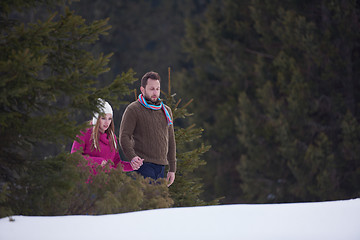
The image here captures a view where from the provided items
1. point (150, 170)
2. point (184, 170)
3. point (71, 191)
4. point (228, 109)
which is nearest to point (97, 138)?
point (150, 170)

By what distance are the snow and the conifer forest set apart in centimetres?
43

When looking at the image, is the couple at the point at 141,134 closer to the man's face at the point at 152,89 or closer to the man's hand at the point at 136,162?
the man's face at the point at 152,89

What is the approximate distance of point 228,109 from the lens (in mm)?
19859

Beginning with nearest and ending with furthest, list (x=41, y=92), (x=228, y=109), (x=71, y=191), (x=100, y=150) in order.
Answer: (x=41, y=92) < (x=71, y=191) < (x=100, y=150) < (x=228, y=109)

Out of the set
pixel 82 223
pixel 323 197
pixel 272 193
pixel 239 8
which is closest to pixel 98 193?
pixel 82 223

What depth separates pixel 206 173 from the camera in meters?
20.0

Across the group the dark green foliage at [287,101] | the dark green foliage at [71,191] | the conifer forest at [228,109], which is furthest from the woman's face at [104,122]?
the dark green foliage at [287,101]

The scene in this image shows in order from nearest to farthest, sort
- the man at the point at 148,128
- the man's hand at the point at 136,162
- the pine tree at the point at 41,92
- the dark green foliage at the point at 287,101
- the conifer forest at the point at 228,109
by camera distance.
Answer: the pine tree at the point at 41,92
the conifer forest at the point at 228,109
the man's hand at the point at 136,162
the man at the point at 148,128
the dark green foliage at the point at 287,101

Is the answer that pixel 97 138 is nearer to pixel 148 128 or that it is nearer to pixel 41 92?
pixel 148 128

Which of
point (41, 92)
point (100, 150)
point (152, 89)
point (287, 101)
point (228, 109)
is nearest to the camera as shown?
point (41, 92)

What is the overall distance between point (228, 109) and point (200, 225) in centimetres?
1531

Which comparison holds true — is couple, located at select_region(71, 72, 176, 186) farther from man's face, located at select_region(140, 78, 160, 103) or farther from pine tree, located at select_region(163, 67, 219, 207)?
pine tree, located at select_region(163, 67, 219, 207)

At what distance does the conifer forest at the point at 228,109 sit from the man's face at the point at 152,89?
944 millimetres

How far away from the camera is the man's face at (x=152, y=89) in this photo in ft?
20.5
